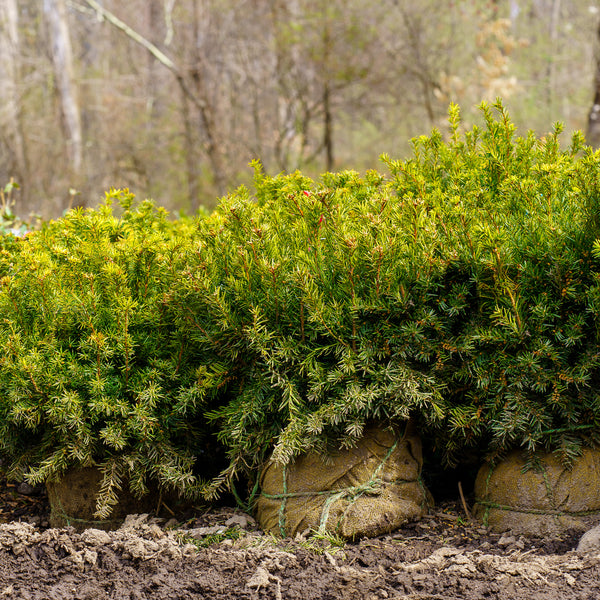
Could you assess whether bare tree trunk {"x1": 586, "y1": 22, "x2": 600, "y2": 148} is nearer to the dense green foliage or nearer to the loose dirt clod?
the dense green foliage

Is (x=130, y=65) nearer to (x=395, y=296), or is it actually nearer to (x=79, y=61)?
(x=79, y=61)

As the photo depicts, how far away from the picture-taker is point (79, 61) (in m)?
14.7

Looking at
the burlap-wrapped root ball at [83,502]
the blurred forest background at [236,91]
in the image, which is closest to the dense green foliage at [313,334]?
the burlap-wrapped root ball at [83,502]

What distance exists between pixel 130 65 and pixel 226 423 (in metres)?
13.2

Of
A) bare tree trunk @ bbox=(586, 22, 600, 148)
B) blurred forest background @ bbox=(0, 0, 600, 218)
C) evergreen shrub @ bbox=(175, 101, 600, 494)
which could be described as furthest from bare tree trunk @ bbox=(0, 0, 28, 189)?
evergreen shrub @ bbox=(175, 101, 600, 494)

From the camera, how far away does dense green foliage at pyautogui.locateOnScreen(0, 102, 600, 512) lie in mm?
2166

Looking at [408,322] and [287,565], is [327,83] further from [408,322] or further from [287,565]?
[287,565]

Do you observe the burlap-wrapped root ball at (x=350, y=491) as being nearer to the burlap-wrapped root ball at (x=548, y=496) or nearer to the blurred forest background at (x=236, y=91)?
the burlap-wrapped root ball at (x=548, y=496)

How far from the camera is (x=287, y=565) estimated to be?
1975mm

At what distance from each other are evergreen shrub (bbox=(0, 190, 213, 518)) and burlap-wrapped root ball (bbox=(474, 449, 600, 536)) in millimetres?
1195

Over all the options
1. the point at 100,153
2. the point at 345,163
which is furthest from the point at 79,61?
the point at 345,163

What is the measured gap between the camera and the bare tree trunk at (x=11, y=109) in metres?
11.5

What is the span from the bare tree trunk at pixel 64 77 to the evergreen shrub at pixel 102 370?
10.2 meters

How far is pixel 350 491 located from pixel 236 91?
32.4ft
